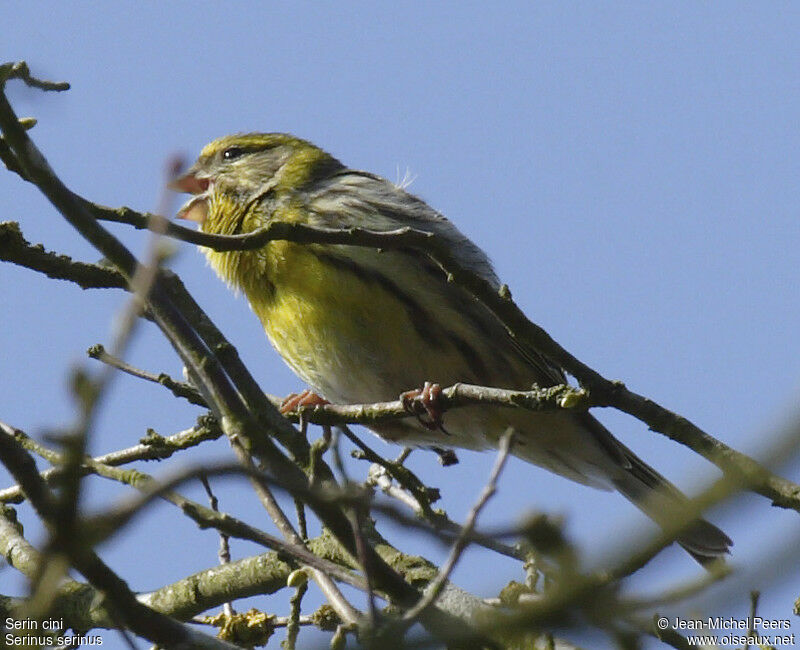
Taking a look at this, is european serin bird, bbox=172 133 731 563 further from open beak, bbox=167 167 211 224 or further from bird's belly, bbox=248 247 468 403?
open beak, bbox=167 167 211 224

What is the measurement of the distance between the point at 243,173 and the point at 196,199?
28 centimetres

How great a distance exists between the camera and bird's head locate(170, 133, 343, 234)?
5.71 m

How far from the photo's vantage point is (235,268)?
520 cm

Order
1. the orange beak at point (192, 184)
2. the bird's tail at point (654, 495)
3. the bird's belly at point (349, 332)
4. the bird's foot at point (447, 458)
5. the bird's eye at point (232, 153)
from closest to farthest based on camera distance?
the bird's belly at point (349, 332)
the bird's tail at point (654, 495)
the bird's foot at point (447, 458)
the orange beak at point (192, 184)
the bird's eye at point (232, 153)

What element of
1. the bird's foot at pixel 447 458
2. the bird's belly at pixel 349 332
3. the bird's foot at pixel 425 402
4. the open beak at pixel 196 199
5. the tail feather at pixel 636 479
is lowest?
the bird's foot at pixel 425 402

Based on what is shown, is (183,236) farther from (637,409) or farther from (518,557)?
(518,557)

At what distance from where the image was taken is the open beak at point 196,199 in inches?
237

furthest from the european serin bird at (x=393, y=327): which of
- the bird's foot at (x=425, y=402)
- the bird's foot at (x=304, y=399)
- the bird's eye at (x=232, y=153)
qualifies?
the bird's eye at (x=232, y=153)

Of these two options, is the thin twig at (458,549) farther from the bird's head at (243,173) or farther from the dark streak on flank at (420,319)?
the bird's head at (243,173)

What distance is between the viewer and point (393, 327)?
195 inches

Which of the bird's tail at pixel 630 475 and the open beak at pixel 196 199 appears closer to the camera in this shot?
the bird's tail at pixel 630 475

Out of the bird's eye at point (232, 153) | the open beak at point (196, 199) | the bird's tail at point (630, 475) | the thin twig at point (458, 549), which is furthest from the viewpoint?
the bird's eye at point (232, 153)

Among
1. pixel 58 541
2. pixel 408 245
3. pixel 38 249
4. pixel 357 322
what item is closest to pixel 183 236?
pixel 408 245

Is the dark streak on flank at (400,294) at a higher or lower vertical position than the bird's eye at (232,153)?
lower
